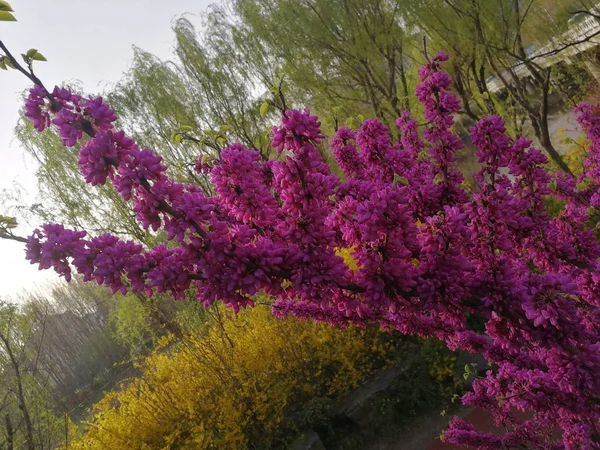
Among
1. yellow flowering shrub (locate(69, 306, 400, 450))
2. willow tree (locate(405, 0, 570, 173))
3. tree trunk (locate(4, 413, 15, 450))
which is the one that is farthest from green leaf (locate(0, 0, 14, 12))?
willow tree (locate(405, 0, 570, 173))

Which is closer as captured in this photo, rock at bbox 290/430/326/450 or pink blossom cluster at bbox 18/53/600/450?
pink blossom cluster at bbox 18/53/600/450

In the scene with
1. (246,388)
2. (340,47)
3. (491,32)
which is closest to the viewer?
(246,388)

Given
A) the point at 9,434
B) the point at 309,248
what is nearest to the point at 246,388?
the point at 9,434

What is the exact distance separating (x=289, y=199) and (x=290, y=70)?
8.93 m

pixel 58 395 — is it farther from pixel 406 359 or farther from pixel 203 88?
pixel 406 359

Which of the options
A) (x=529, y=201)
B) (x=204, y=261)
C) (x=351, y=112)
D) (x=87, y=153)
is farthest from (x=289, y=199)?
(x=351, y=112)

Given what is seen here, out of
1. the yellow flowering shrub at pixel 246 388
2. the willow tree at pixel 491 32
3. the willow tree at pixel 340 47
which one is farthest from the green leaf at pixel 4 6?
the willow tree at pixel 340 47

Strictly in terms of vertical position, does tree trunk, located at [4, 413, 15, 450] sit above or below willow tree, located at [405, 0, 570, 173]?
below

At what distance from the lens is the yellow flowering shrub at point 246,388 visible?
5230 mm

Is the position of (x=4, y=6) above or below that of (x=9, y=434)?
above

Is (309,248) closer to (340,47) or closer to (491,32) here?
(491,32)

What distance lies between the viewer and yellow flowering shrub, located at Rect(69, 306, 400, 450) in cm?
523

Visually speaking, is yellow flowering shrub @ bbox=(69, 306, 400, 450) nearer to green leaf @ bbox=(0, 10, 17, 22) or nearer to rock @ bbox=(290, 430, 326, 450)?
rock @ bbox=(290, 430, 326, 450)

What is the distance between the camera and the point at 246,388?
5523 millimetres
